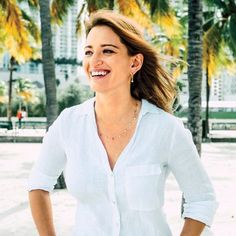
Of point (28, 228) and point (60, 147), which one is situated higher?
point (60, 147)

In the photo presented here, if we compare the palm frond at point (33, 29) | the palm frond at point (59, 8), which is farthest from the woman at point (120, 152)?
the palm frond at point (33, 29)

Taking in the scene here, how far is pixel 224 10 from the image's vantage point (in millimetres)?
23828

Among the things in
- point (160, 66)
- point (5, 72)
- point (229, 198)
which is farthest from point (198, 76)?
point (5, 72)

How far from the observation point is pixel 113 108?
2057 mm

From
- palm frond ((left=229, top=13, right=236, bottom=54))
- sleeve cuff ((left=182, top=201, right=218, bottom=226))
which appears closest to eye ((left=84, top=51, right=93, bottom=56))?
sleeve cuff ((left=182, top=201, right=218, bottom=226))

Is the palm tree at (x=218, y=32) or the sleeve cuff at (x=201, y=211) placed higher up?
the palm tree at (x=218, y=32)

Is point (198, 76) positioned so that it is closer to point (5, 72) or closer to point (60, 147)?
point (60, 147)

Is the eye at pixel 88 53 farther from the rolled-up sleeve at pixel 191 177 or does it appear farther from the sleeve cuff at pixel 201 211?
the sleeve cuff at pixel 201 211

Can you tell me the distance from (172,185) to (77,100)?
51846 mm

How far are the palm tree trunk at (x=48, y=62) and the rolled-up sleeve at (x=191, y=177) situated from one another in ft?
29.7

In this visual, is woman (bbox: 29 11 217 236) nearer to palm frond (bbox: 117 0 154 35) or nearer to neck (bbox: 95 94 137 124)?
neck (bbox: 95 94 137 124)

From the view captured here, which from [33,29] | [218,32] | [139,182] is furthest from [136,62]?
[218,32]

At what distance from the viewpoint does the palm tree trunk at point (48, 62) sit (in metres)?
10.7

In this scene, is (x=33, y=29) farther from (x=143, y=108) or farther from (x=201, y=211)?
(x=201, y=211)
